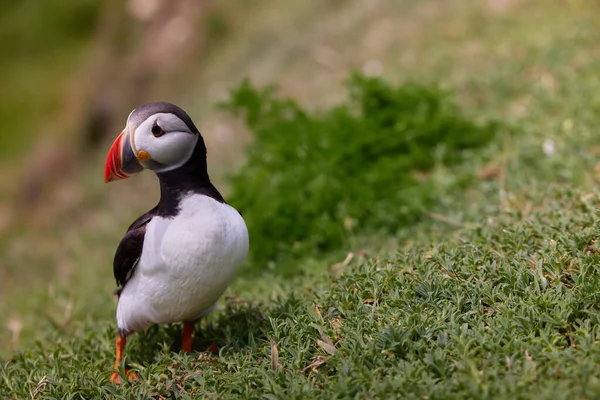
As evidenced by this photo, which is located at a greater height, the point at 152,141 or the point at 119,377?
the point at 152,141

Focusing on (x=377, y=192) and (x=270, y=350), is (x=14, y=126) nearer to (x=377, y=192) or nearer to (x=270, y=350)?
(x=377, y=192)

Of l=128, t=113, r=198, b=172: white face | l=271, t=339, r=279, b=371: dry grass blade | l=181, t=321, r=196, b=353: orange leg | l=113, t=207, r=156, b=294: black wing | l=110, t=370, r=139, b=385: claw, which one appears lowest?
l=110, t=370, r=139, b=385: claw

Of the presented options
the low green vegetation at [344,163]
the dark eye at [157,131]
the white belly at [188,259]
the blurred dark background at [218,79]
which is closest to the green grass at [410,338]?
the white belly at [188,259]

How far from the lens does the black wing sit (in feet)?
10.2

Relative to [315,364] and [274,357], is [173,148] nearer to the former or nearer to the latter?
[274,357]

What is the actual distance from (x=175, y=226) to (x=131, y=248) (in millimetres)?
337

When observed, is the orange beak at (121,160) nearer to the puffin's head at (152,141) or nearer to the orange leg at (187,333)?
the puffin's head at (152,141)

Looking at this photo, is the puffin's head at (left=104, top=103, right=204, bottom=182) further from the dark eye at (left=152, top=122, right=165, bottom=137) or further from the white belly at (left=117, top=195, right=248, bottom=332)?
the white belly at (left=117, top=195, right=248, bottom=332)

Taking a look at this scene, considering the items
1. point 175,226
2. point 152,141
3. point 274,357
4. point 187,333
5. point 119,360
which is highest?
point 152,141

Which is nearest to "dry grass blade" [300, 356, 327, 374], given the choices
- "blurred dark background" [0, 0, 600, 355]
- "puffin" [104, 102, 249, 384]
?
"puffin" [104, 102, 249, 384]

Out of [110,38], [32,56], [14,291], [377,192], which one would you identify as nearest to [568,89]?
[377,192]

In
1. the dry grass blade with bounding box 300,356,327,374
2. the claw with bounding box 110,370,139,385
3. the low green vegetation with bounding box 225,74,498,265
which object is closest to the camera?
the dry grass blade with bounding box 300,356,327,374

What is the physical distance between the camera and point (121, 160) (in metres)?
2.94

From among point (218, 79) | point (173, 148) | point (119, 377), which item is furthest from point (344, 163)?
point (218, 79)
